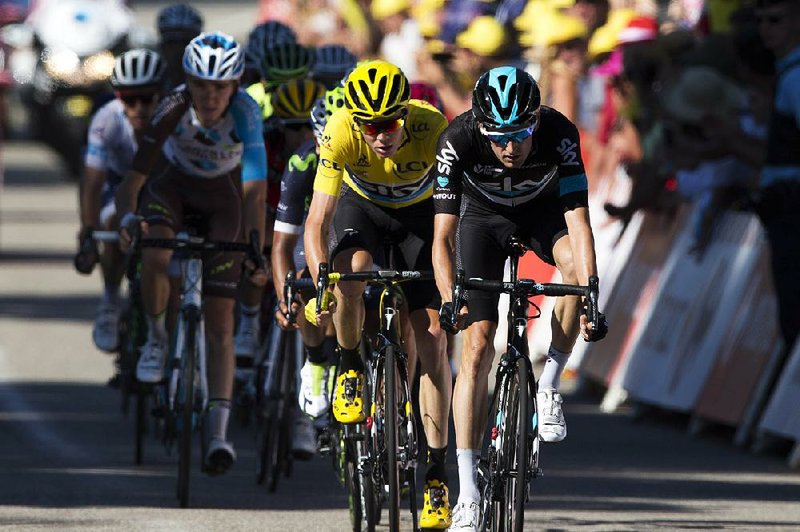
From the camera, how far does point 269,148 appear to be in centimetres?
1252

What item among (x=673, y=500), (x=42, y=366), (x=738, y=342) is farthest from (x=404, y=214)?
(x=42, y=366)

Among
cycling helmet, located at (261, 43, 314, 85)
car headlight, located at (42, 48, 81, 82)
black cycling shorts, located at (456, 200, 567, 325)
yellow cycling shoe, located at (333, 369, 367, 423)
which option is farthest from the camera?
car headlight, located at (42, 48, 81, 82)

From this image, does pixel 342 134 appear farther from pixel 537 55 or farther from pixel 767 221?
pixel 537 55

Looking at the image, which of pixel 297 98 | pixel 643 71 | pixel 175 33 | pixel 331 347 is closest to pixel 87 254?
pixel 297 98

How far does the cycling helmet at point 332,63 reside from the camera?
13336 millimetres

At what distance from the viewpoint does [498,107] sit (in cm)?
874

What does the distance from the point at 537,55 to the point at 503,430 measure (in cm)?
906

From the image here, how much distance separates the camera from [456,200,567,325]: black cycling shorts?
30.7 ft

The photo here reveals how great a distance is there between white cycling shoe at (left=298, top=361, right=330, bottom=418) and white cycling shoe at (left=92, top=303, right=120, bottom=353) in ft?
11.9

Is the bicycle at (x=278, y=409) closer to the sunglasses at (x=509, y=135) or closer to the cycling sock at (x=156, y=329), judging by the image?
Result: the cycling sock at (x=156, y=329)

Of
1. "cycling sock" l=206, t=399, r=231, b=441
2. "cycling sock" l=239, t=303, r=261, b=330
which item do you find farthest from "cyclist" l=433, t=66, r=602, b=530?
"cycling sock" l=239, t=303, r=261, b=330

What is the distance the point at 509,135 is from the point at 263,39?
6028 millimetres

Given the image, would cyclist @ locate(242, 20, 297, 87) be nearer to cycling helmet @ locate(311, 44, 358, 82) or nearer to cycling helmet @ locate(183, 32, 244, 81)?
cycling helmet @ locate(311, 44, 358, 82)

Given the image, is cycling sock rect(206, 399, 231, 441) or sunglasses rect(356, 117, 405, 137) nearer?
sunglasses rect(356, 117, 405, 137)
